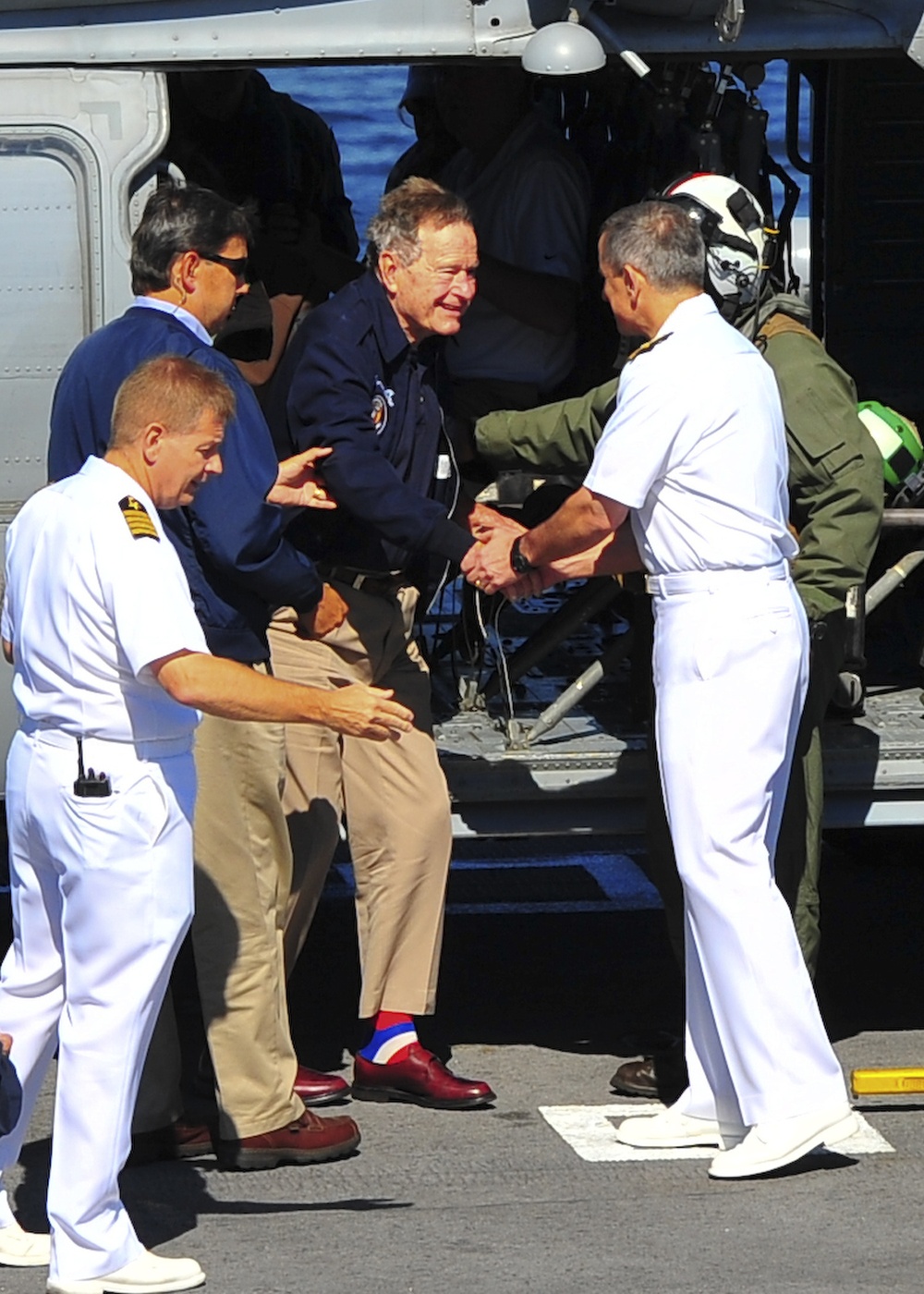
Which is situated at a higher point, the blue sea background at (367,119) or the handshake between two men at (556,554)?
the blue sea background at (367,119)

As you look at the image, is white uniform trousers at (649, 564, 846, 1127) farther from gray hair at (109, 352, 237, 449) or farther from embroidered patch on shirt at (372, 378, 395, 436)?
gray hair at (109, 352, 237, 449)

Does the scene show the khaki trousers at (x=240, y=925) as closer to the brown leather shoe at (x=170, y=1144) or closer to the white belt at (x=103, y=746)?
the brown leather shoe at (x=170, y=1144)

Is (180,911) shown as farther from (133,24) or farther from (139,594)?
(133,24)

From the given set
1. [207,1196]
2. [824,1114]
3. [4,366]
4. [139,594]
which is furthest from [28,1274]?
[4,366]

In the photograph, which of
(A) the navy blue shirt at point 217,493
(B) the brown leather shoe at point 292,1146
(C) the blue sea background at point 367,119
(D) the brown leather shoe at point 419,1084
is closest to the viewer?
(A) the navy blue shirt at point 217,493

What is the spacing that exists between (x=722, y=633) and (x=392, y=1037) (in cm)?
138

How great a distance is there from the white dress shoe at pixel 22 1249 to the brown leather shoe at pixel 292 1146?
2.23ft

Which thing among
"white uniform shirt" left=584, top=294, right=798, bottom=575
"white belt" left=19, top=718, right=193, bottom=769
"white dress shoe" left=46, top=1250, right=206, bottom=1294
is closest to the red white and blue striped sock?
"white dress shoe" left=46, top=1250, right=206, bottom=1294

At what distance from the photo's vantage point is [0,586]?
5.34 m

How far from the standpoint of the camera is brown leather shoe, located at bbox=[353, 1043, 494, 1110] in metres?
5.42

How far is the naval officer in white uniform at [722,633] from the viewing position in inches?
191

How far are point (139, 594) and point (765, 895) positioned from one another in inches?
65.9

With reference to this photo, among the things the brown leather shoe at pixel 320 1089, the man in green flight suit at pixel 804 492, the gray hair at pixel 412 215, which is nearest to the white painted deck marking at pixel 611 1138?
the man in green flight suit at pixel 804 492

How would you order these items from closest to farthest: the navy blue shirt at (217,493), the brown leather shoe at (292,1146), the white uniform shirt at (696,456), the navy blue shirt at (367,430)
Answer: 1. the navy blue shirt at (217,493)
2. the white uniform shirt at (696,456)
3. the brown leather shoe at (292,1146)
4. the navy blue shirt at (367,430)
